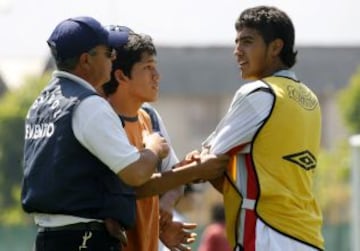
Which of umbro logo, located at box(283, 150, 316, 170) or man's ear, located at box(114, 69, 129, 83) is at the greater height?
man's ear, located at box(114, 69, 129, 83)

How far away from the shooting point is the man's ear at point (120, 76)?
8367mm

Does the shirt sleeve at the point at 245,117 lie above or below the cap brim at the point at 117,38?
below

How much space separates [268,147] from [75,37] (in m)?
1.14

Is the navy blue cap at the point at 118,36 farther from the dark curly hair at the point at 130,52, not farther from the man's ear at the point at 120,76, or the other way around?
the man's ear at the point at 120,76

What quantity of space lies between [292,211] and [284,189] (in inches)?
4.8

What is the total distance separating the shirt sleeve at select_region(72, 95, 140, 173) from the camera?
7543mm

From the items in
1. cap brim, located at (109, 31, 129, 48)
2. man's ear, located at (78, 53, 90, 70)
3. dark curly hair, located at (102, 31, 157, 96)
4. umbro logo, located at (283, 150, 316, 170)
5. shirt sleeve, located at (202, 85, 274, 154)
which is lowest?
umbro logo, located at (283, 150, 316, 170)

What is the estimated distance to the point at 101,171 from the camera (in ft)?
25.3

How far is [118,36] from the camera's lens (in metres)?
8.35

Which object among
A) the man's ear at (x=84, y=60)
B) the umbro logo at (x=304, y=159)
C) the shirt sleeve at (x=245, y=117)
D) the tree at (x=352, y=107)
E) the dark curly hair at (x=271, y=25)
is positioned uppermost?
the dark curly hair at (x=271, y=25)

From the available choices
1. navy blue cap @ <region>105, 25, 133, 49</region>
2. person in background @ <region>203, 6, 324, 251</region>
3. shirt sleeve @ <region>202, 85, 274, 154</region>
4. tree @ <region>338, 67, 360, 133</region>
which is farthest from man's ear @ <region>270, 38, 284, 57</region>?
tree @ <region>338, 67, 360, 133</region>

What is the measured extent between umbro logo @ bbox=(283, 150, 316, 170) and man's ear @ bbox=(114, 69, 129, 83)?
1004mm

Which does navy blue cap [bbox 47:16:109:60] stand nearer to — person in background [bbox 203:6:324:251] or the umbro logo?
person in background [bbox 203:6:324:251]

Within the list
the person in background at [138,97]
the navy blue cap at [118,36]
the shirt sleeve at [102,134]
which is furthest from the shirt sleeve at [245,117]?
the navy blue cap at [118,36]
